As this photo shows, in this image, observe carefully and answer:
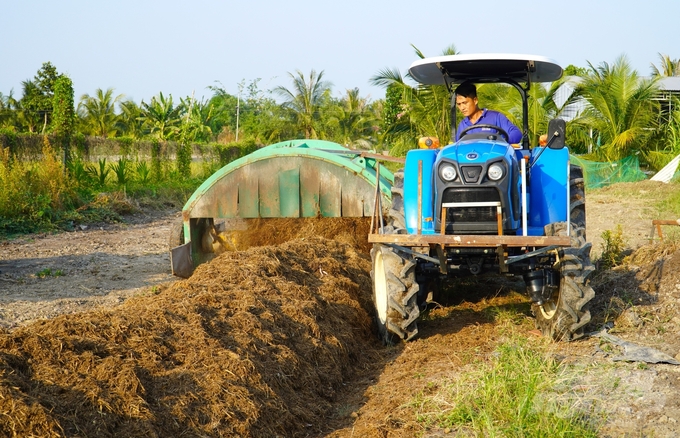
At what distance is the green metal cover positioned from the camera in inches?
414

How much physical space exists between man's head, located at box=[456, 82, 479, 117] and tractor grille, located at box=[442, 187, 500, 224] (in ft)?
5.03

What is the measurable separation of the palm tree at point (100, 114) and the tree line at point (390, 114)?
0.21 ft

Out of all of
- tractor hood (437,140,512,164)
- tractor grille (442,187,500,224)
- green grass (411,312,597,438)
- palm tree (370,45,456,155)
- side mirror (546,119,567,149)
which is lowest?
green grass (411,312,597,438)

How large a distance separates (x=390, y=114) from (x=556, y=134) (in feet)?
99.3

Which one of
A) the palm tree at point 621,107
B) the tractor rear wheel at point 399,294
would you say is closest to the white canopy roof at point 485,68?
the tractor rear wheel at point 399,294

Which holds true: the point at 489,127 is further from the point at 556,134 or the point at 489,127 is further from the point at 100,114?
the point at 100,114

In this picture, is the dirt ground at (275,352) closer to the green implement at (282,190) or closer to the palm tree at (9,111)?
the green implement at (282,190)

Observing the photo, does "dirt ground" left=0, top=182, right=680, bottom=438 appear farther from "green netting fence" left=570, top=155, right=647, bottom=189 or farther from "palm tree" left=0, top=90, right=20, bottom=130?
"palm tree" left=0, top=90, right=20, bottom=130

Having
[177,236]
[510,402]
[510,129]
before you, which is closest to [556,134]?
[510,129]

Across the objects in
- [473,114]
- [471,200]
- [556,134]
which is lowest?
[471,200]

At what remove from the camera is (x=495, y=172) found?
21.2 ft

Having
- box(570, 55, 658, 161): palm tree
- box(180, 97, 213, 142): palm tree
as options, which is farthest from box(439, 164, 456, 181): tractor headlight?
box(180, 97, 213, 142): palm tree

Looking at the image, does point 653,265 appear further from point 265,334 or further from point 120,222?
point 120,222

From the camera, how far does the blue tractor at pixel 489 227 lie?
21.2 feet
